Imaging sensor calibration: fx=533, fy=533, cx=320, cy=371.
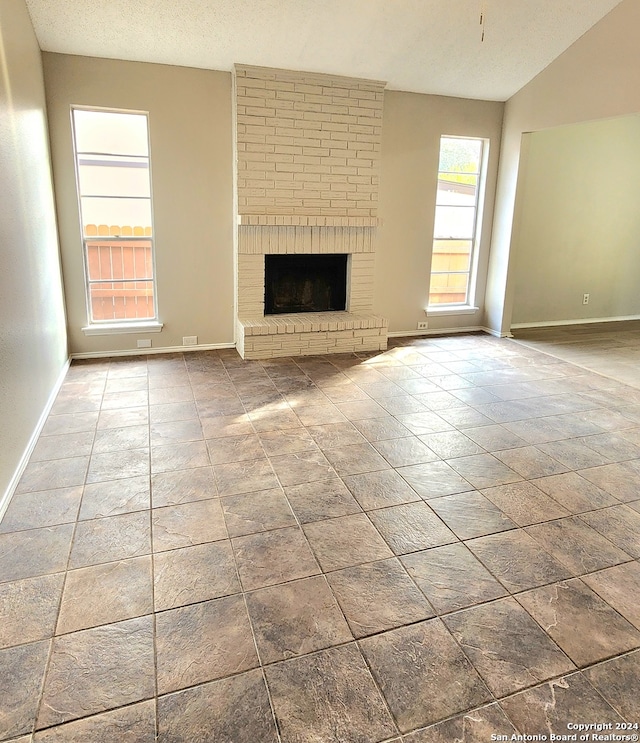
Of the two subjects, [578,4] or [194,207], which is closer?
[578,4]

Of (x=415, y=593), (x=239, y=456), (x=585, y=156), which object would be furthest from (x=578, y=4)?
(x=415, y=593)

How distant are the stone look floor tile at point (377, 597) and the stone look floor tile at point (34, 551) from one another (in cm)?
116

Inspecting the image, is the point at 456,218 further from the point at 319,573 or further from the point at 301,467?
the point at 319,573

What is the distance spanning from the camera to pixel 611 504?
2.75 metres

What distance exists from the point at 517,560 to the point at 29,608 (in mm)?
1959

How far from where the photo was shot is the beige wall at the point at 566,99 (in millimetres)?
4398

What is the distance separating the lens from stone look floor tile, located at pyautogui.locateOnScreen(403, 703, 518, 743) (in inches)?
59.4

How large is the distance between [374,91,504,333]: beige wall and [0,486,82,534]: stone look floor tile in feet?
13.4

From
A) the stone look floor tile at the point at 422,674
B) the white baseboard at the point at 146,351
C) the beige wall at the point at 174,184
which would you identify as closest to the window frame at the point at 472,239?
the beige wall at the point at 174,184

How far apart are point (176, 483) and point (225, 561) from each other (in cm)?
75

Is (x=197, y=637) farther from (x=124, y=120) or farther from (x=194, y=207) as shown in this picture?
(x=124, y=120)

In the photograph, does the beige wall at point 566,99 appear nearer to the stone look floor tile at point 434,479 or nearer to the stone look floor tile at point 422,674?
the stone look floor tile at point 434,479

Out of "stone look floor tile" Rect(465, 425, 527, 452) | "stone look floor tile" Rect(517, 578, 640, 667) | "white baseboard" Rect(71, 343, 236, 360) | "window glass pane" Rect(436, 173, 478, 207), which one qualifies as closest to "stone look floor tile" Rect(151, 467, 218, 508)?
"stone look floor tile" Rect(517, 578, 640, 667)

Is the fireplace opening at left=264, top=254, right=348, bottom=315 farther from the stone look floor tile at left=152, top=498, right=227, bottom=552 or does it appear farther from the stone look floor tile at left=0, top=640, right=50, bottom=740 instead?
the stone look floor tile at left=0, top=640, right=50, bottom=740
